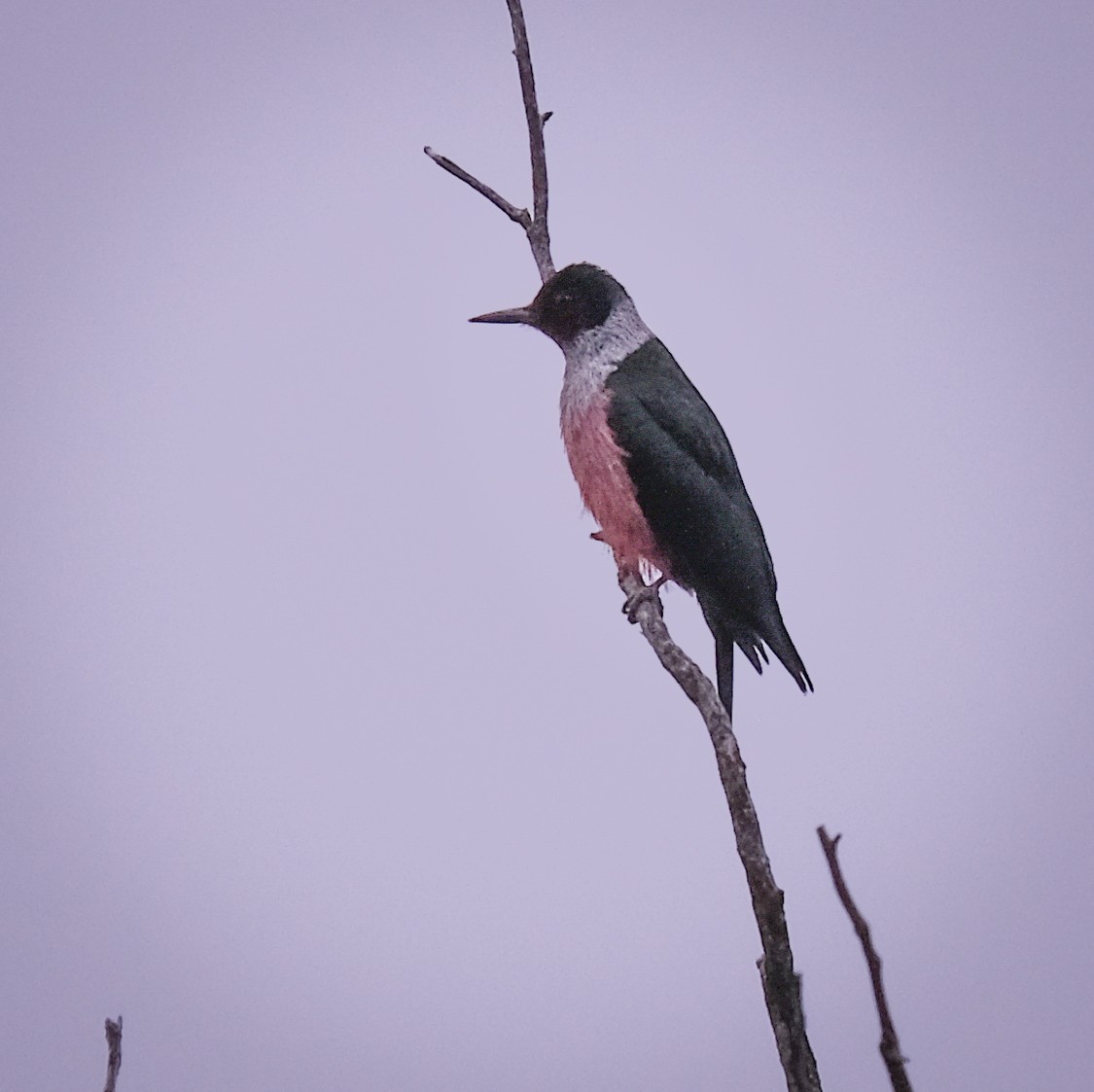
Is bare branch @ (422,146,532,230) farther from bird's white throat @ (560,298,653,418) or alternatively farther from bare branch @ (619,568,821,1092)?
bare branch @ (619,568,821,1092)

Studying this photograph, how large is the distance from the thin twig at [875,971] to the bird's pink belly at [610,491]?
3.07m

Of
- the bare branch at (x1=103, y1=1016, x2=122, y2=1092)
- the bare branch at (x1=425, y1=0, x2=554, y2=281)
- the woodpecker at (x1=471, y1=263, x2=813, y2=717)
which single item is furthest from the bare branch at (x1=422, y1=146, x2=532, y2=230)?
the bare branch at (x1=103, y1=1016, x2=122, y2=1092)

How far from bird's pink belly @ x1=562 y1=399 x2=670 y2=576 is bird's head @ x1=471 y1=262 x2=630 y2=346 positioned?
46 centimetres

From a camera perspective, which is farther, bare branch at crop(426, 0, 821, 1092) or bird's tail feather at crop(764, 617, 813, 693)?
bird's tail feather at crop(764, 617, 813, 693)

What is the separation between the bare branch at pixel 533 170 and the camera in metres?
3.34

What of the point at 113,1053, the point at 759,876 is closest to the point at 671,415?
the point at 759,876

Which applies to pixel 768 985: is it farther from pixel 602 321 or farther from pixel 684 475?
pixel 602 321

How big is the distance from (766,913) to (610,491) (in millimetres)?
2759

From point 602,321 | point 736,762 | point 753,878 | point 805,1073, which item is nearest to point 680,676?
point 736,762

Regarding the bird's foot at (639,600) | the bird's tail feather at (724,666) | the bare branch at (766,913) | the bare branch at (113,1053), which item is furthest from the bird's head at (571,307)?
the bare branch at (113,1053)

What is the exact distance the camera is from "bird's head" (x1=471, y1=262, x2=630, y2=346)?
470 cm

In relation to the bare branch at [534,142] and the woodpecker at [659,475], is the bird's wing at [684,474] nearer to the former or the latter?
the woodpecker at [659,475]

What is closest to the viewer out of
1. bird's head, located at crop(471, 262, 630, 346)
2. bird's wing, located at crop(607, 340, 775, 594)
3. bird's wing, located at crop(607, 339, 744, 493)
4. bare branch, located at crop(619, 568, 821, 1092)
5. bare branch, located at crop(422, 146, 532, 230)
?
bare branch, located at crop(619, 568, 821, 1092)

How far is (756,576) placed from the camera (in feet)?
13.9
